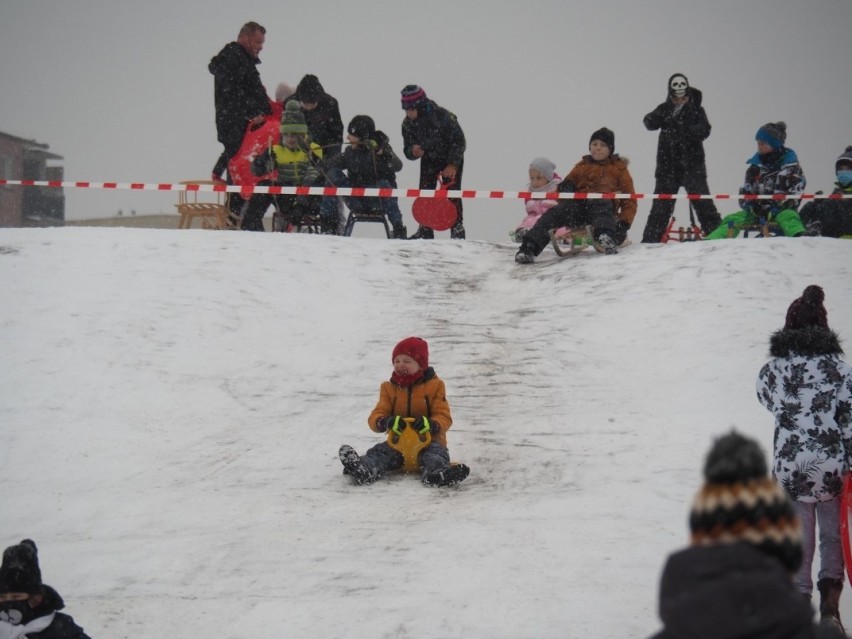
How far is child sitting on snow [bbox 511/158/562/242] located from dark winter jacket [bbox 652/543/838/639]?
1102 cm

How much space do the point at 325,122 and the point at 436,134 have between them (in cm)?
156

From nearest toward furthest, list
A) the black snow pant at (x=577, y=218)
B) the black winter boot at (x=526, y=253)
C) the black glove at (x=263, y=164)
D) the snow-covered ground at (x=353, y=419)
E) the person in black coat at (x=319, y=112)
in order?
1. the snow-covered ground at (x=353, y=419)
2. the black snow pant at (x=577, y=218)
3. the black winter boot at (x=526, y=253)
4. the black glove at (x=263, y=164)
5. the person in black coat at (x=319, y=112)

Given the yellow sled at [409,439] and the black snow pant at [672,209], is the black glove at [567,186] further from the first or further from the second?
the yellow sled at [409,439]

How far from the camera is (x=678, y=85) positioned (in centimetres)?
1211

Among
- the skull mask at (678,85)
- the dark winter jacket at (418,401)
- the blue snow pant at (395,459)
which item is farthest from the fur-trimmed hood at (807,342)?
the skull mask at (678,85)

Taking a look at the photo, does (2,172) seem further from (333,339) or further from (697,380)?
(697,380)

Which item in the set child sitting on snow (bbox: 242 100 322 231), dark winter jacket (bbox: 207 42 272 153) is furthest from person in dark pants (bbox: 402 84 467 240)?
dark winter jacket (bbox: 207 42 272 153)

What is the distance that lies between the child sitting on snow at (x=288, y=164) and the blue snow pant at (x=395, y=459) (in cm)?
697

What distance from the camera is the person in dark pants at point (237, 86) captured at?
41.7 ft

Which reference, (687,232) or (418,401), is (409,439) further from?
(687,232)

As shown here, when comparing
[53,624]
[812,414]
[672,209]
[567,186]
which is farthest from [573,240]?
[53,624]

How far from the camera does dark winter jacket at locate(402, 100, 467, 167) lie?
1305 centimetres

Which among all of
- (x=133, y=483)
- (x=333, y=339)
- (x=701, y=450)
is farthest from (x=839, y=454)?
(x=333, y=339)

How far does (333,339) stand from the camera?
9289 mm
